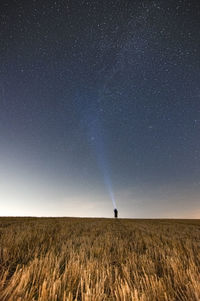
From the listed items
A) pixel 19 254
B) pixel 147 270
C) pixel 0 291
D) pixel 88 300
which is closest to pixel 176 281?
pixel 147 270

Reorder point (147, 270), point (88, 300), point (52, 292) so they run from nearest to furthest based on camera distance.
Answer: point (88, 300)
point (52, 292)
point (147, 270)

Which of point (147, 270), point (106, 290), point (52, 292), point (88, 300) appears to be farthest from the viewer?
point (147, 270)

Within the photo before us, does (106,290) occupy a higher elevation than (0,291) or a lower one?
lower

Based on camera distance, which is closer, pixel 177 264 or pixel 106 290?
pixel 106 290

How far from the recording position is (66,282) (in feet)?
5.37

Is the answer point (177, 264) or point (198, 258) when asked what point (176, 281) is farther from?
point (198, 258)

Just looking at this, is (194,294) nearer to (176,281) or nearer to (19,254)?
(176,281)

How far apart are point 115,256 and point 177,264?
97 cm

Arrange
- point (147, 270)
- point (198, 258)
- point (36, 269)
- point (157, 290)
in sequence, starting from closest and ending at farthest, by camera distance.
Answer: point (157, 290), point (36, 269), point (147, 270), point (198, 258)

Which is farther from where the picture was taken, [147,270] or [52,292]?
[147,270]

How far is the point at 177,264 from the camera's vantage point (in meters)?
2.20

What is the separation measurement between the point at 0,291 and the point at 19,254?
1742 mm

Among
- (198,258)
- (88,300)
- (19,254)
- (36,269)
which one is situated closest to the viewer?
(88,300)

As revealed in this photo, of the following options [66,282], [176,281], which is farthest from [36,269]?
[176,281]
